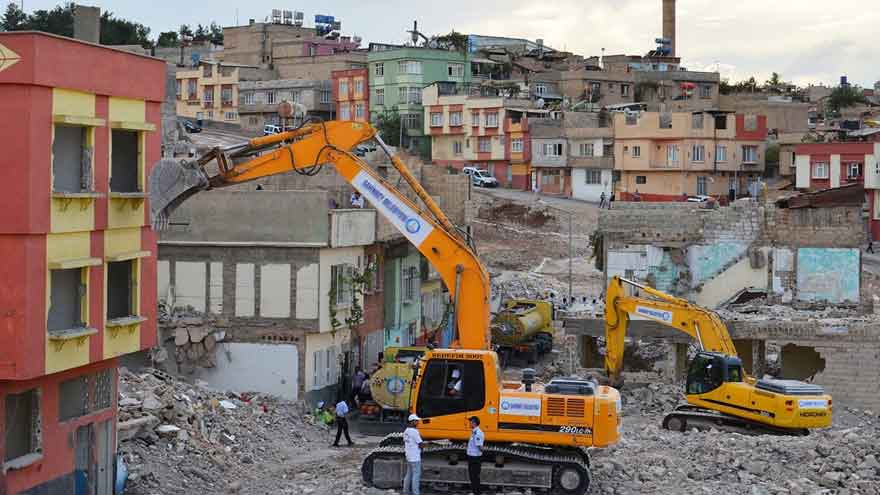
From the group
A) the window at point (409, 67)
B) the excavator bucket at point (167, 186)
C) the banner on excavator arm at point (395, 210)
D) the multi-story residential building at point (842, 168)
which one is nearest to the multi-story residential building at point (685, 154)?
the multi-story residential building at point (842, 168)

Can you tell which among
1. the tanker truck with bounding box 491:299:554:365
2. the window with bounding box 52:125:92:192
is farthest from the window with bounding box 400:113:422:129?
the window with bounding box 52:125:92:192

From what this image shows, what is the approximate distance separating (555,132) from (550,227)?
9.87 meters

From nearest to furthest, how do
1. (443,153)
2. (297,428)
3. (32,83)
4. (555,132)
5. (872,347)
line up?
(32,83), (297,428), (872,347), (555,132), (443,153)

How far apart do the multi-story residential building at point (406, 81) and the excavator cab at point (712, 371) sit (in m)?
55.2

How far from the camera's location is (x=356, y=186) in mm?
24922

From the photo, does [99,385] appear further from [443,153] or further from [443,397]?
[443,153]

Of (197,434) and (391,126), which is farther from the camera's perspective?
(391,126)

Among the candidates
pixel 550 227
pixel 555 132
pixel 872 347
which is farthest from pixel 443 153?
pixel 872 347

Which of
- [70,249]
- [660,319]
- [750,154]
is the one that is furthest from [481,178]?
[70,249]

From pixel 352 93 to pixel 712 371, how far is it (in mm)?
60726

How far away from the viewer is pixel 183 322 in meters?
32.4

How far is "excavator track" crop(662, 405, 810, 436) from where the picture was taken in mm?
28531

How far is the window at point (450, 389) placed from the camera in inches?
855

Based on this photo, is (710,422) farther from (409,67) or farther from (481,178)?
(409,67)
